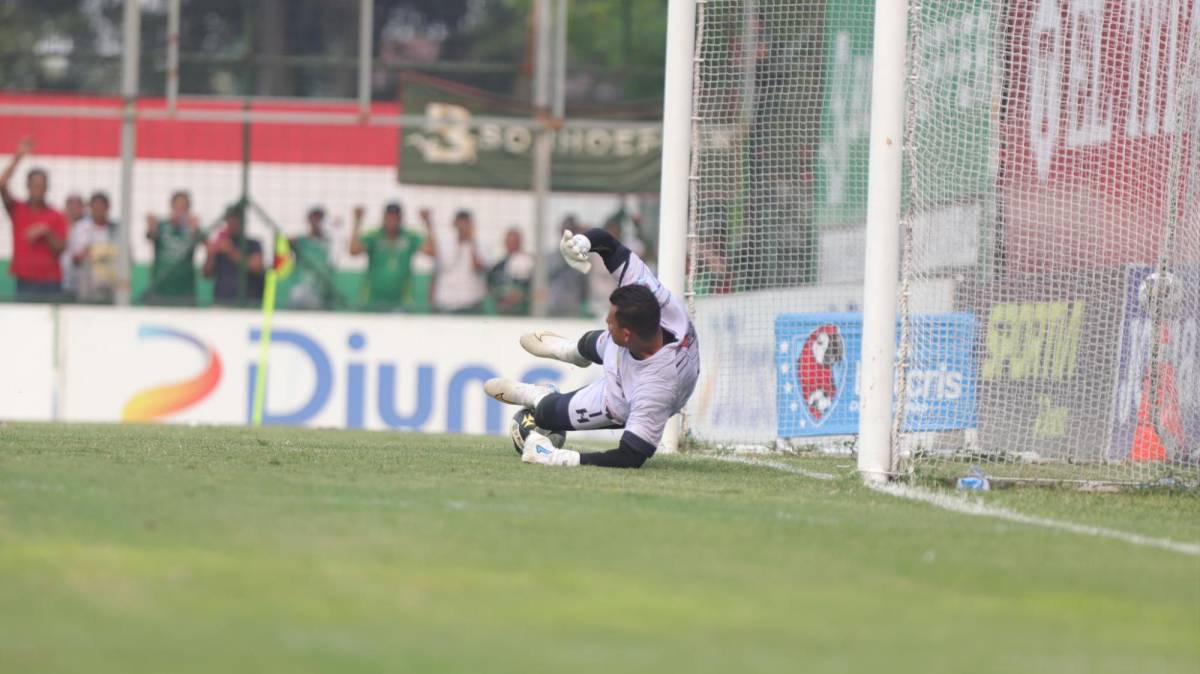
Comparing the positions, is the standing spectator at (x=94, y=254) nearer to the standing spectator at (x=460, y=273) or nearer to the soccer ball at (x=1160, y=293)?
the standing spectator at (x=460, y=273)

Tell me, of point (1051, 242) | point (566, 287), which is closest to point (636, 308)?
point (1051, 242)

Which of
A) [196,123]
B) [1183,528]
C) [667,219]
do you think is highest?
[196,123]

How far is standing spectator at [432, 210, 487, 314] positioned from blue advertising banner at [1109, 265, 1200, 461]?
982 cm

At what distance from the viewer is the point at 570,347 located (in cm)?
947

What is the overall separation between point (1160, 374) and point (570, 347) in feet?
10.3

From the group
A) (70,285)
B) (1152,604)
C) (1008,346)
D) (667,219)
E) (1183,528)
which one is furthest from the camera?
(70,285)

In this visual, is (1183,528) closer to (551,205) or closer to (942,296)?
(942,296)

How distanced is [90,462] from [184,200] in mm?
10995

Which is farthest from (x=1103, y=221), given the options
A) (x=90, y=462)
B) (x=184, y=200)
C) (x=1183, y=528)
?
(x=184, y=200)

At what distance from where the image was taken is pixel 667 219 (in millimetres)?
10883

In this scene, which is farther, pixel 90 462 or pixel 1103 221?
pixel 1103 221

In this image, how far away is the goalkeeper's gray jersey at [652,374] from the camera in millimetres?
8656

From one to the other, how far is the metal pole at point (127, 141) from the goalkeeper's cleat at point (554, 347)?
9.00m

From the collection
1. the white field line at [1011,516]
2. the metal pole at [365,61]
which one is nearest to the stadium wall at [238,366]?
the metal pole at [365,61]
